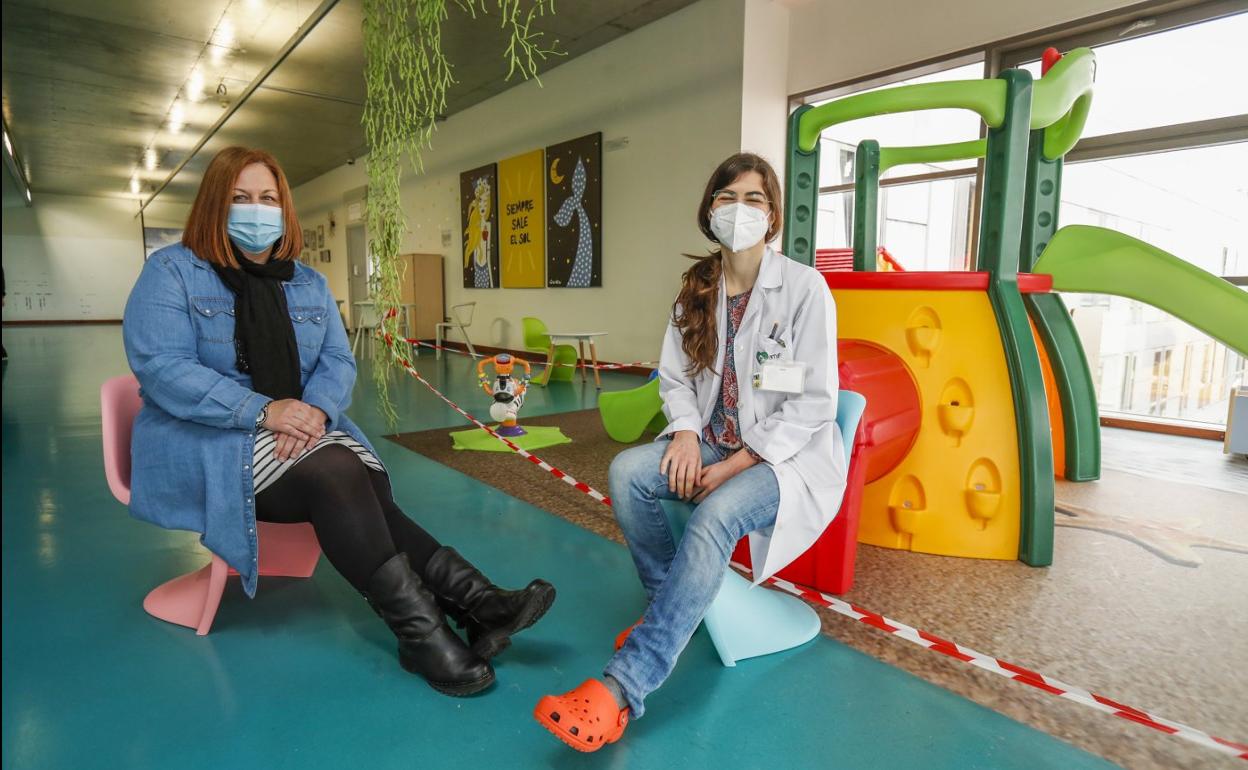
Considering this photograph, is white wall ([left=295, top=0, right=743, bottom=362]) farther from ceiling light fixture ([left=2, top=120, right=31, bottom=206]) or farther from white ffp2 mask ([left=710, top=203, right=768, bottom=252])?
ceiling light fixture ([left=2, top=120, right=31, bottom=206])

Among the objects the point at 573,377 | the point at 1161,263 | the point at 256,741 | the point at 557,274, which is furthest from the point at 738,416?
the point at 557,274

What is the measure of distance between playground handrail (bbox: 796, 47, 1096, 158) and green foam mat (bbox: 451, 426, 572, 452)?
208 cm

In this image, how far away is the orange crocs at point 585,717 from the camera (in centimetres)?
125

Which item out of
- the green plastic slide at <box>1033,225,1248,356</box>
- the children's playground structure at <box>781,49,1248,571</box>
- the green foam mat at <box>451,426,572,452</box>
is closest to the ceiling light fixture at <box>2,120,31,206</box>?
the green foam mat at <box>451,426,572,452</box>

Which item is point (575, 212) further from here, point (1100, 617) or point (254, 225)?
point (1100, 617)

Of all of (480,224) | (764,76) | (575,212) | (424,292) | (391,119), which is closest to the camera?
(391,119)

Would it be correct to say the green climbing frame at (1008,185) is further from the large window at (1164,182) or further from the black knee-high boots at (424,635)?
the large window at (1164,182)

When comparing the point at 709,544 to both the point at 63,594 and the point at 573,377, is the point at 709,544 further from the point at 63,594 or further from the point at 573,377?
the point at 573,377

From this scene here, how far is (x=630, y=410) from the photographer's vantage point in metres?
3.82

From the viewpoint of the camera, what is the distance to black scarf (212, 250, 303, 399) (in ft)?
5.68

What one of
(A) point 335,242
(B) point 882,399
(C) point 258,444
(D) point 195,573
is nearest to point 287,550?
(D) point 195,573

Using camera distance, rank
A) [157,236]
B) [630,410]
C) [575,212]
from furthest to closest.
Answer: [157,236] < [575,212] < [630,410]

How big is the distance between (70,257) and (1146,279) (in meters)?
22.2

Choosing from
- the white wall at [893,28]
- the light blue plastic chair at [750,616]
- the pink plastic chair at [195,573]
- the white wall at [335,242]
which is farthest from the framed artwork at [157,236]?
the light blue plastic chair at [750,616]
